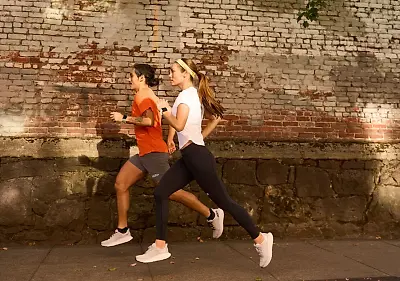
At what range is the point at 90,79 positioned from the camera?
19.3 feet

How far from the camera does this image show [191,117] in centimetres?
432

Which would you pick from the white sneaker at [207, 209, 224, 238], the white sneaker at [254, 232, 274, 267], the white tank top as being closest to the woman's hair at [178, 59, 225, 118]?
the white tank top

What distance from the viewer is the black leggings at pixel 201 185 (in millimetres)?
4270

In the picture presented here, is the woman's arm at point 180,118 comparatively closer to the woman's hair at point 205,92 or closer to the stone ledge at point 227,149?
the woman's hair at point 205,92

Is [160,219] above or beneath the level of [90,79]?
beneath

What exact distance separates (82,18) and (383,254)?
15.1 feet

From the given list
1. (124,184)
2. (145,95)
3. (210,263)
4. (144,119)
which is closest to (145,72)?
(145,95)

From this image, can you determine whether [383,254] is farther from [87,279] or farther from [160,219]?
[87,279]

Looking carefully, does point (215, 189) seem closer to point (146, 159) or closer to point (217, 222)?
point (217, 222)

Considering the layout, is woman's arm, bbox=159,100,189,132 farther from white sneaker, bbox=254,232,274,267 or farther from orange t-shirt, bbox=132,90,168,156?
white sneaker, bbox=254,232,274,267

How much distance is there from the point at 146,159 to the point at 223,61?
76.6 inches

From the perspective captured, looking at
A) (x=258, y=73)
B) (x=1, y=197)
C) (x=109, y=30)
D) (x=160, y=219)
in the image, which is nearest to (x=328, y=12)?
(x=258, y=73)

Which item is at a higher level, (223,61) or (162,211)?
(223,61)

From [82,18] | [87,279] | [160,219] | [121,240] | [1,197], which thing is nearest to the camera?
[87,279]
